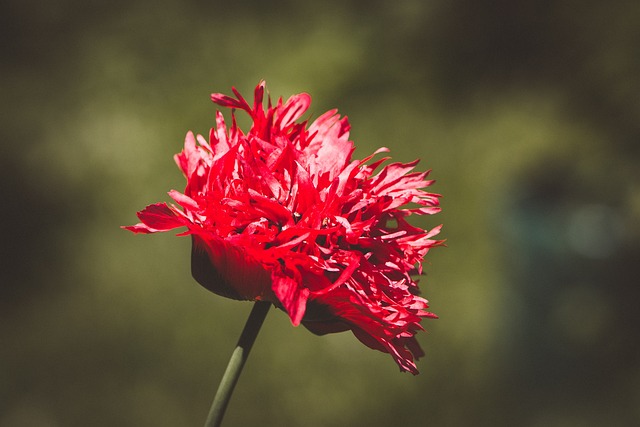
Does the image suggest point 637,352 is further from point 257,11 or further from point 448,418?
point 257,11

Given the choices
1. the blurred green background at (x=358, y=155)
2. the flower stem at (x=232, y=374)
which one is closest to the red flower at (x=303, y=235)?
the flower stem at (x=232, y=374)

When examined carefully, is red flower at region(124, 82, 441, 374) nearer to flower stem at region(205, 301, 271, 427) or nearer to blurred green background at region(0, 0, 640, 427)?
flower stem at region(205, 301, 271, 427)

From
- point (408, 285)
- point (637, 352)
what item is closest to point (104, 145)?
point (637, 352)

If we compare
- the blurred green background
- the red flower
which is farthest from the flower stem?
the blurred green background

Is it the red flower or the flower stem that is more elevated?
the red flower

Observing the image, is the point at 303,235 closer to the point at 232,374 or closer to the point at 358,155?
the point at 232,374

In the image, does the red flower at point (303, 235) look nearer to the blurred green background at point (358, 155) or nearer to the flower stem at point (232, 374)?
the flower stem at point (232, 374)
